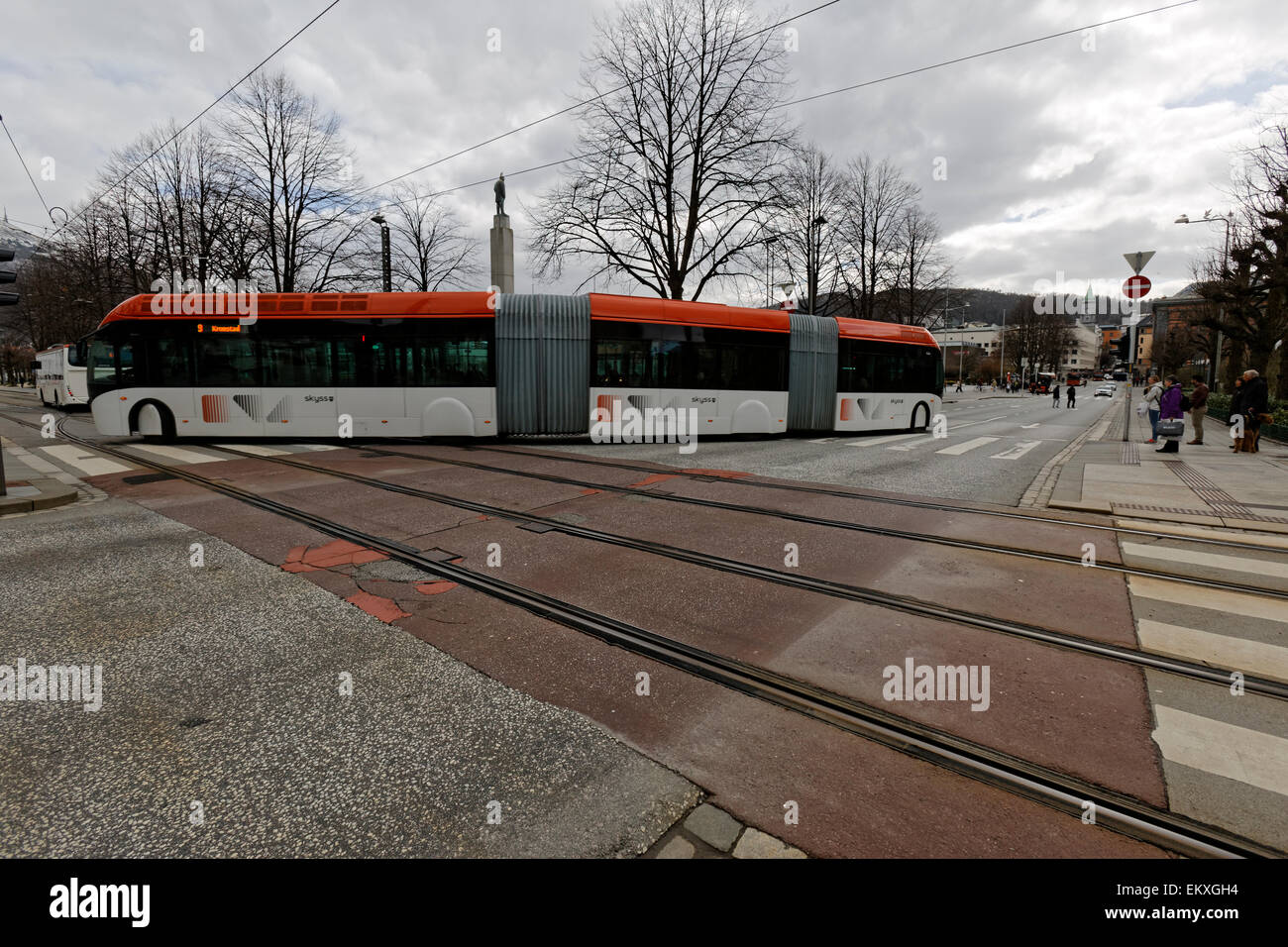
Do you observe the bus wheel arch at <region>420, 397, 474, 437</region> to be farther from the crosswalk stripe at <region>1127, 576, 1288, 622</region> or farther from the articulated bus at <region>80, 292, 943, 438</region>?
the crosswalk stripe at <region>1127, 576, 1288, 622</region>

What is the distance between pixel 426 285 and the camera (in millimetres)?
34969

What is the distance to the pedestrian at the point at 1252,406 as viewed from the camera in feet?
43.6

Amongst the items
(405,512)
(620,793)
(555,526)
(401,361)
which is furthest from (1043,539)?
(401,361)

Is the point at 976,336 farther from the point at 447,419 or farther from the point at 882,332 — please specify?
the point at 447,419

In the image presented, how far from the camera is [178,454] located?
12.2 meters

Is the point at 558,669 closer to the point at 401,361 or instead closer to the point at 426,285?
the point at 401,361

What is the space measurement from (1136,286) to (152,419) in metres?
22.4

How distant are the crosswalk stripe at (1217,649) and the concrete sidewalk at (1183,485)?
13.0 ft

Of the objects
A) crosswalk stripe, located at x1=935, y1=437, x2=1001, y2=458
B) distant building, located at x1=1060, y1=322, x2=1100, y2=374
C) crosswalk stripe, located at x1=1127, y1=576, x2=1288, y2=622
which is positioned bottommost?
crosswalk stripe, located at x1=1127, y1=576, x2=1288, y2=622

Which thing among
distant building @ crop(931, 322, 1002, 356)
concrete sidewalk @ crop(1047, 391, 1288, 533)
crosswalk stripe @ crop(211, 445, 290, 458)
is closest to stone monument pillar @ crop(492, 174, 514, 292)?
crosswalk stripe @ crop(211, 445, 290, 458)
